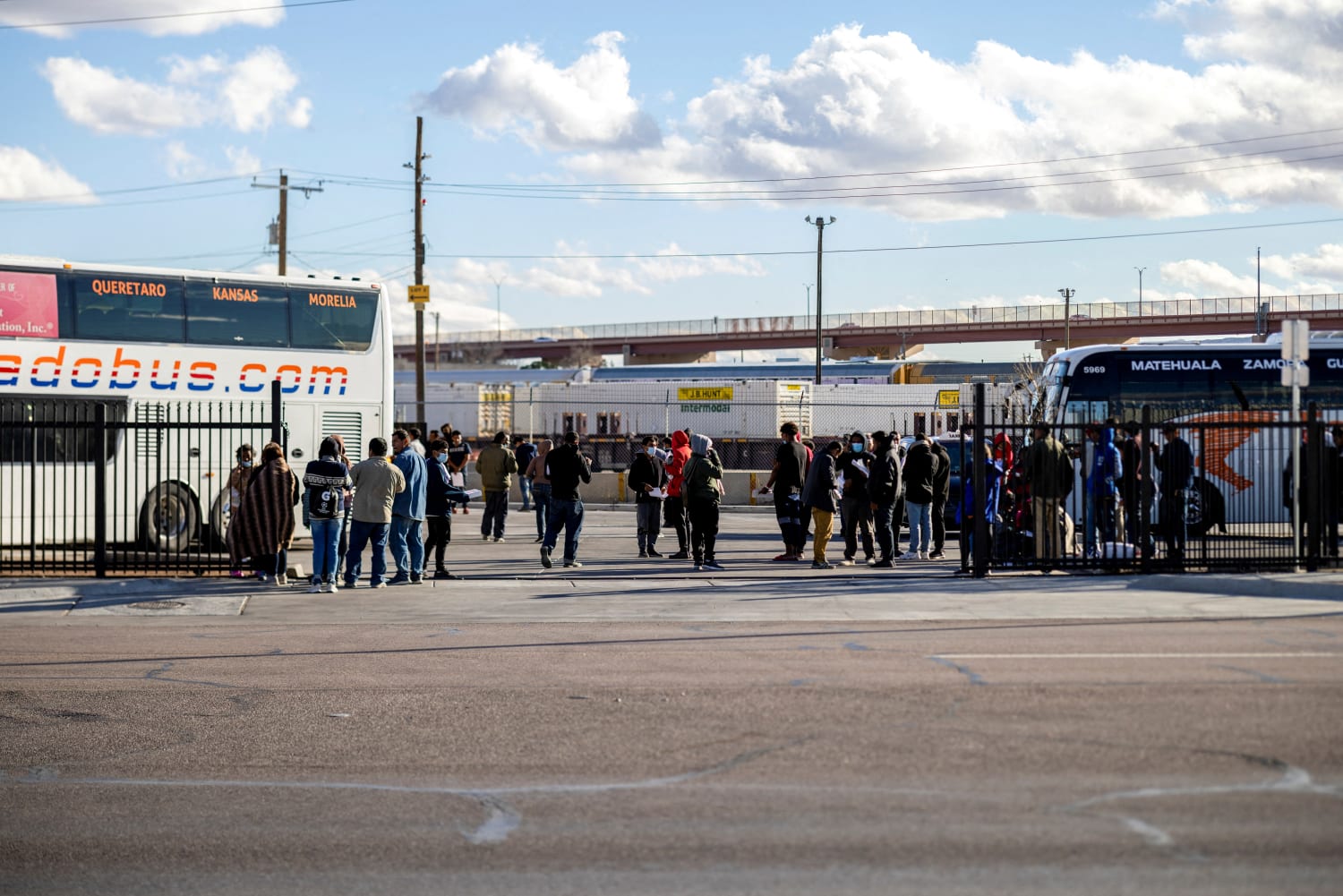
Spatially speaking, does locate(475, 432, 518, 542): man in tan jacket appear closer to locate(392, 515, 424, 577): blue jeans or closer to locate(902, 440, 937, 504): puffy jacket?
locate(392, 515, 424, 577): blue jeans

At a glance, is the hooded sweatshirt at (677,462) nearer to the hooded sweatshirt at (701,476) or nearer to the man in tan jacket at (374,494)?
the hooded sweatshirt at (701,476)

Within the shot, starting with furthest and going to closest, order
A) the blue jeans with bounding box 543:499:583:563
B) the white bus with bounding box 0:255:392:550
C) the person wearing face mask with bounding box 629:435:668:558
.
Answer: the person wearing face mask with bounding box 629:435:668:558 → the white bus with bounding box 0:255:392:550 → the blue jeans with bounding box 543:499:583:563

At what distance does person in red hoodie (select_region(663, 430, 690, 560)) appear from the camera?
18812 mm

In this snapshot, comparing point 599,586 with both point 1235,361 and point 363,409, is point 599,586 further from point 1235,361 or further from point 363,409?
point 1235,361

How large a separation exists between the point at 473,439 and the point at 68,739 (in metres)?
37.7

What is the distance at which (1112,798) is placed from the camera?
5.97 metres

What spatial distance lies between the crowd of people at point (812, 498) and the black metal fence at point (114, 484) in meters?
0.96

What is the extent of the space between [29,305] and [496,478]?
7407mm

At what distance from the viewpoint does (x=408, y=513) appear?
15797mm

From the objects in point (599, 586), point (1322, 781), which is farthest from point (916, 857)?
point (599, 586)

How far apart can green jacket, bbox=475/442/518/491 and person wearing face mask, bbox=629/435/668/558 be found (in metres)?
3.30

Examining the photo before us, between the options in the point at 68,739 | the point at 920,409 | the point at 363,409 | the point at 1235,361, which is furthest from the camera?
the point at 920,409

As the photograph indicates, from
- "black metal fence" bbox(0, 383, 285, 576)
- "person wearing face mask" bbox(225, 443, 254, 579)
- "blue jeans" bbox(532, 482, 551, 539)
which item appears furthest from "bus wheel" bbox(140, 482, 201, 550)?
"blue jeans" bbox(532, 482, 551, 539)

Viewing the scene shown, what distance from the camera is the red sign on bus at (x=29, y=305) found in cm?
1753
